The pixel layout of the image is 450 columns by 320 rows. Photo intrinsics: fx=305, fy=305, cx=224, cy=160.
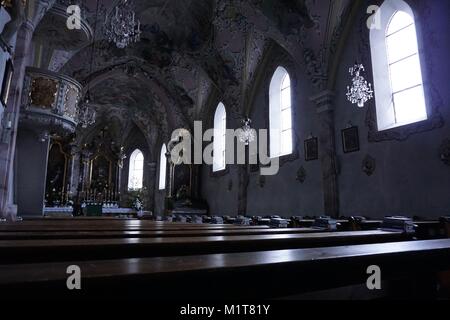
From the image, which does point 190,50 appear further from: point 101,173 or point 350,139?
point 101,173

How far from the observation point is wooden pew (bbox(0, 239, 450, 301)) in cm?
84

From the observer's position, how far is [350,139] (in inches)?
325

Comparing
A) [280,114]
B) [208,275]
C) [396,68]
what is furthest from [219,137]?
[208,275]

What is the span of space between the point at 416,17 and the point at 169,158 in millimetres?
12499

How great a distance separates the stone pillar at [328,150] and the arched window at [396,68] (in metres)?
1.39

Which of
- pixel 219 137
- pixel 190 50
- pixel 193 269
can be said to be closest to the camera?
pixel 193 269

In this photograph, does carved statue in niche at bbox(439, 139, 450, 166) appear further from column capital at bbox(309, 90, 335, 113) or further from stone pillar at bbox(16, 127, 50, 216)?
stone pillar at bbox(16, 127, 50, 216)

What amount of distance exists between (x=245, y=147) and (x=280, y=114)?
210cm

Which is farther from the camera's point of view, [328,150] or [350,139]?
[328,150]

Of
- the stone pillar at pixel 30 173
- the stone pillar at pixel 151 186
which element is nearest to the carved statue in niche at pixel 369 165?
the stone pillar at pixel 30 173

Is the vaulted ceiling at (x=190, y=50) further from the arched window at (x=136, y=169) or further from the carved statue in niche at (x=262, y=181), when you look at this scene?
the arched window at (x=136, y=169)

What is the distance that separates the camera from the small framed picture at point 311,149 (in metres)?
9.25
